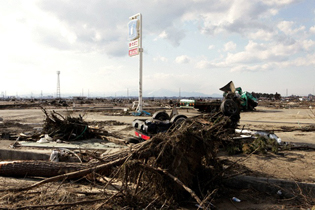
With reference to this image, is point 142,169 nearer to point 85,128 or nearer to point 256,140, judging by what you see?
point 256,140

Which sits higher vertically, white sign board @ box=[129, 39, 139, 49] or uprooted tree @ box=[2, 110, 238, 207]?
white sign board @ box=[129, 39, 139, 49]

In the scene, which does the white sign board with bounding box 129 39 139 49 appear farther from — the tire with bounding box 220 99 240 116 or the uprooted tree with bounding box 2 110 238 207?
the uprooted tree with bounding box 2 110 238 207

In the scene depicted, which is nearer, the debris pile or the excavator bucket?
the debris pile

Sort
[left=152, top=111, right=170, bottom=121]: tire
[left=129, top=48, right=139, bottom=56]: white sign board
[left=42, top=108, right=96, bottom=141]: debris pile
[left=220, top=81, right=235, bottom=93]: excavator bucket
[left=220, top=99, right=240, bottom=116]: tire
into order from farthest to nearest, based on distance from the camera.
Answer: [left=129, top=48, right=139, bottom=56]: white sign board → [left=220, top=81, right=235, bottom=93]: excavator bucket → [left=42, top=108, right=96, bottom=141]: debris pile → [left=152, top=111, right=170, bottom=121]: tire → [left=220, top=99, right=240, bottom=116]: tire

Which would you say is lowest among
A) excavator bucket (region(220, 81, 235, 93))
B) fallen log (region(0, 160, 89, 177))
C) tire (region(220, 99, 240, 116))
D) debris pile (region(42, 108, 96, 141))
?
fallen log (region(0, 160, 89, 177))

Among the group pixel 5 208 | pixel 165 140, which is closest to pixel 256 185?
pixel 165 140

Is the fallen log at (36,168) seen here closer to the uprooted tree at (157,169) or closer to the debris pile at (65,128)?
the uprooted tree at (157,169)

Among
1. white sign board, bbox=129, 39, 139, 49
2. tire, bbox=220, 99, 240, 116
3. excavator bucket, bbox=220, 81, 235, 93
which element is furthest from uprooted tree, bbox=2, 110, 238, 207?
white sign board, bbox=129, 39, 139, 49

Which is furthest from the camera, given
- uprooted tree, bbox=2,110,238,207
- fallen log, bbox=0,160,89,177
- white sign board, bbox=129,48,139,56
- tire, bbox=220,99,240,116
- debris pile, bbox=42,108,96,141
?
white sign board, bbox=129,48,139,56

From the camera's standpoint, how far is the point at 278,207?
3.82 m

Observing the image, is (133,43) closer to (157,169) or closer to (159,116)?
(159,116)

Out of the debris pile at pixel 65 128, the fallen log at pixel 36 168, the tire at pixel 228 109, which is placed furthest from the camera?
the debris pile at pixel 65 128

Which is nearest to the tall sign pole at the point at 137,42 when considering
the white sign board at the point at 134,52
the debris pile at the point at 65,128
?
the white sign board at the point at 134,52

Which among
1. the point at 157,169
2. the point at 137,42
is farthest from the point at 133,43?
the point at 157,169
